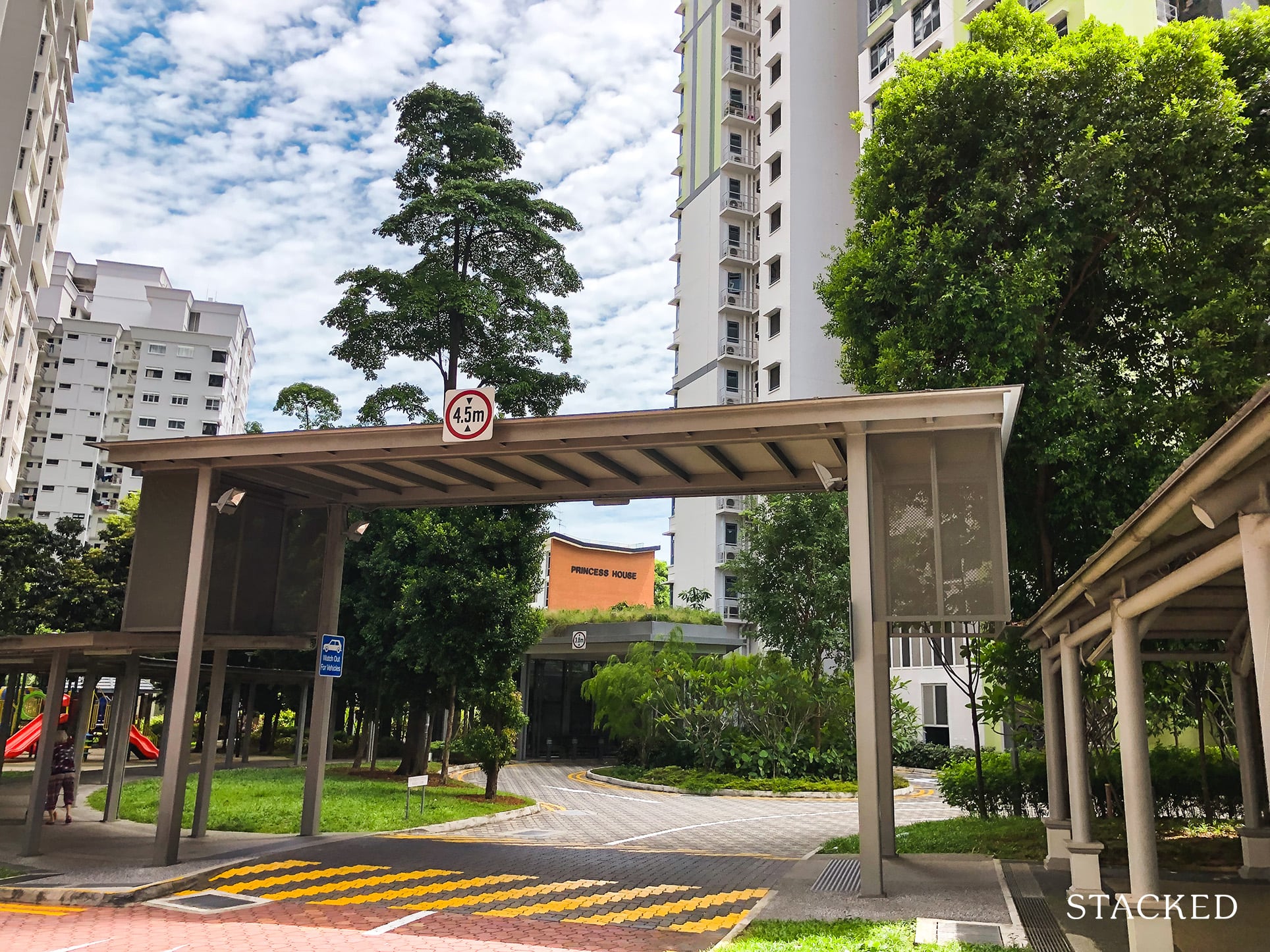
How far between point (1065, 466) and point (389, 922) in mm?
9898

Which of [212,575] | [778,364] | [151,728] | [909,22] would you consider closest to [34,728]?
[151,728]

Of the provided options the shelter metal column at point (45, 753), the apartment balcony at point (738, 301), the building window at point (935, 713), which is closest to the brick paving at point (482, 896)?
the shelter metal column at point (45, 753)

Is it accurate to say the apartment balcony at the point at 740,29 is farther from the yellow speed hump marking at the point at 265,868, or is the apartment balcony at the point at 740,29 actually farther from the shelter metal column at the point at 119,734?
the yellow speed hump marking at the point at 265,868

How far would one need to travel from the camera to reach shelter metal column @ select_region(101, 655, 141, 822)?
16.2 meters

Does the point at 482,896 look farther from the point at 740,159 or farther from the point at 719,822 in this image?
the point at 740,159

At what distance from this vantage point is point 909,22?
3869 centimetres

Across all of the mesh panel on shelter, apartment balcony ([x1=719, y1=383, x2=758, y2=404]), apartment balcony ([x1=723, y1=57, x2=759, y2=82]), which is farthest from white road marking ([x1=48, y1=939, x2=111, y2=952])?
apartment balcony ([x1=723, y1=57, x2=759, y2=82])

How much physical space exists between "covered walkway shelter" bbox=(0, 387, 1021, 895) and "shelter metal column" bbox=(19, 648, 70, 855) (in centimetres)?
6

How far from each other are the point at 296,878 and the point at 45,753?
4176mm

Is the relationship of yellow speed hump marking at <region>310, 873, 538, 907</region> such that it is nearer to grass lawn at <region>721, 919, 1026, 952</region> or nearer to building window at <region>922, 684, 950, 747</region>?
grass lawn at <region>721, 919, 1026, 952</region>

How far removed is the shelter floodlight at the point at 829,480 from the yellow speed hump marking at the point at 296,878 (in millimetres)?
6977

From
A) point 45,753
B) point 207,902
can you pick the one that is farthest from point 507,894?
point 45,753

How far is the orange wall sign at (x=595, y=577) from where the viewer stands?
3878 cm

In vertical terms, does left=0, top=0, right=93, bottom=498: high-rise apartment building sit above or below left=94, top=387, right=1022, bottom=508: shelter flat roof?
above
